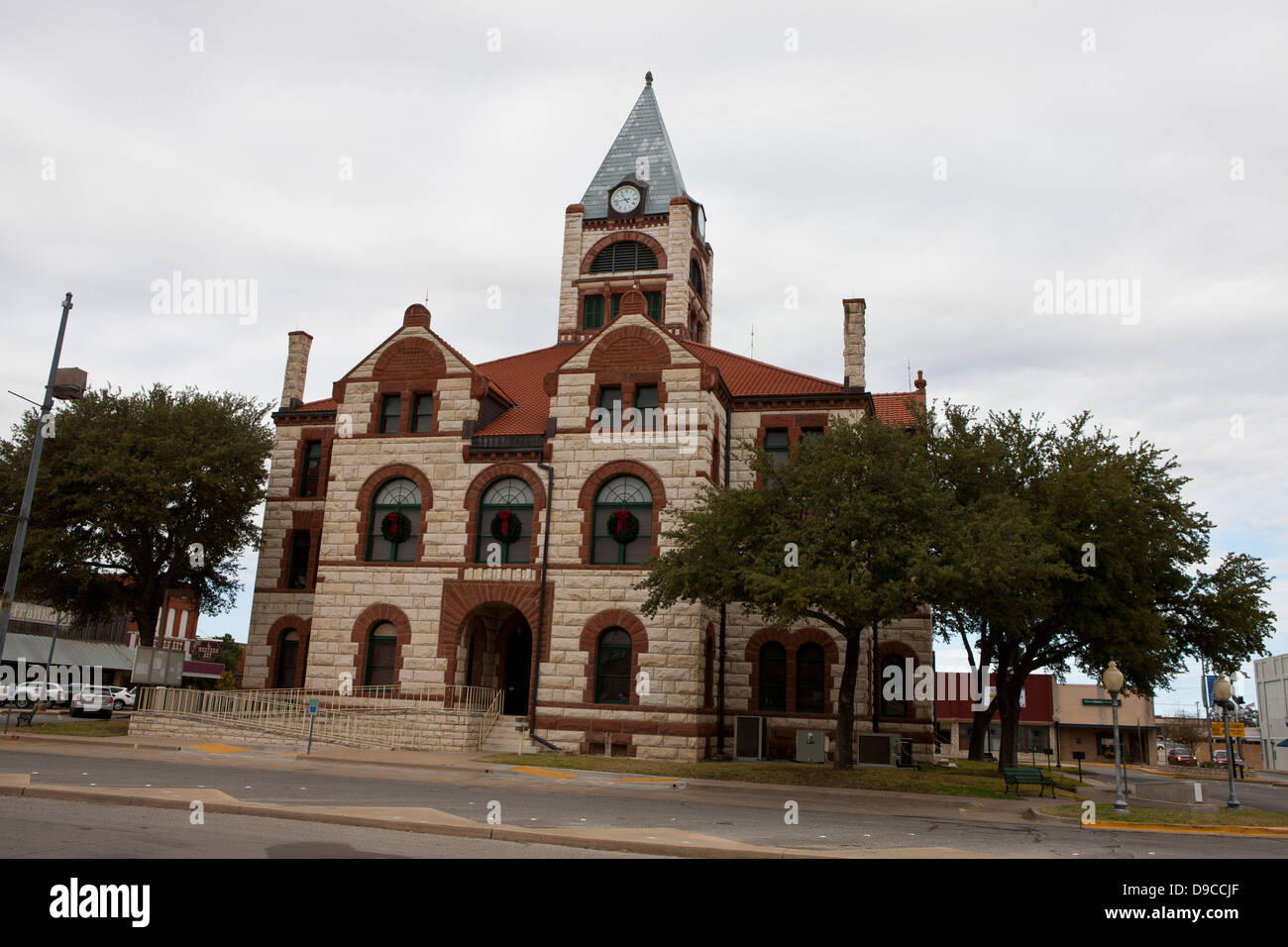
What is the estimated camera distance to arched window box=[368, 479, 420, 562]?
33.8 m

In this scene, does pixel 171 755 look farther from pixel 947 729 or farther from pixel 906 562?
pixel 947 729

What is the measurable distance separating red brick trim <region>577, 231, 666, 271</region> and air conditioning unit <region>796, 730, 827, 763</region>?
68.3ft

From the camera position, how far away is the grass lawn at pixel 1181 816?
61.5ft

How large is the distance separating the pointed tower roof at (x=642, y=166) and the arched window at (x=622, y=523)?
1652cm

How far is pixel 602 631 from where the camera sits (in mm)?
30781

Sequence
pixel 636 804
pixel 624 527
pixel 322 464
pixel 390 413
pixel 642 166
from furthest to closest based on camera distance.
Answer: pixel 642 166 < pixel 322 464 < pixel 390 413 < pixel 624 527 < pixel 636 804

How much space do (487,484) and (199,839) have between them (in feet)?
74.2

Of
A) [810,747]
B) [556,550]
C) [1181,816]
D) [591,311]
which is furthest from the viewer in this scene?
[591,311]

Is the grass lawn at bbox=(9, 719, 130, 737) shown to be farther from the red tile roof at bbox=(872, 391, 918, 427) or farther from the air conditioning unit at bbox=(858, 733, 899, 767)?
the red tile roof at bbox=(872, 391, 918, 427)

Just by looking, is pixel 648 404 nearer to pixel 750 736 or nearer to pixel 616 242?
pixel 750 736

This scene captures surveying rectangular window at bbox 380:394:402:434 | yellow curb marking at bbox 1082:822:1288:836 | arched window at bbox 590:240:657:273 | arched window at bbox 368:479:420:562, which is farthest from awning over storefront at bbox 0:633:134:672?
yellow curb marking at bbox 1082:822:1288:836

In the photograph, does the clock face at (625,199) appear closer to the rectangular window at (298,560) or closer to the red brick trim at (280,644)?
the rectangular window at (298,560)

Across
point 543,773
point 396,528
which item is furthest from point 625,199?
point 543,773
